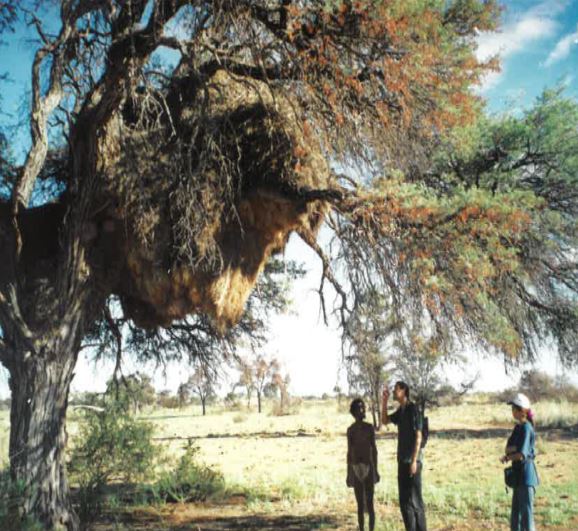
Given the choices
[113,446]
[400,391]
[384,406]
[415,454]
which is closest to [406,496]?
[415,454]

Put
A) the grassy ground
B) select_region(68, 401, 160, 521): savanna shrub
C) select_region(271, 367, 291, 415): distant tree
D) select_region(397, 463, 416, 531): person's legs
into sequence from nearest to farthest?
select_region(397, 463, 416, 531): person's legs → the grassy ground → select_region(68, 401, 160, 521): savanna shrub → select_region(271, 367, 291, 415): distant tree

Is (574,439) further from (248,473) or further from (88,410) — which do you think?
(88,410)

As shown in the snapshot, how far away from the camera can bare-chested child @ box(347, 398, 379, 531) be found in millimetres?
6363

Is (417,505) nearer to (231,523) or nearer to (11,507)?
(231,523)

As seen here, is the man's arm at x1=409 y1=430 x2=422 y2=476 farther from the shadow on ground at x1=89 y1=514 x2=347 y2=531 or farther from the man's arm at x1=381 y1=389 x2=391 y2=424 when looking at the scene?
the shadow on ground at x1=89 y1=514 x2=347 y2=531

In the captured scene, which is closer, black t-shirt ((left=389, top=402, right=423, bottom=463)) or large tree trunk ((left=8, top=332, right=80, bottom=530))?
black t-shirt ((left=389, top=402, right=423, bottom=463))

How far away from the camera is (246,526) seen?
25.1 feet

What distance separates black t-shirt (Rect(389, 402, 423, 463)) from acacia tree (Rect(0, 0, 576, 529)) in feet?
4.31

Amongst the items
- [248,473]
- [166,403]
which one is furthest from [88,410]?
[166,403]

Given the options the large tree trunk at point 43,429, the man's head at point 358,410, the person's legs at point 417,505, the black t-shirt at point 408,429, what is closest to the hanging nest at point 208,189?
the large tree trunk at point 43,429

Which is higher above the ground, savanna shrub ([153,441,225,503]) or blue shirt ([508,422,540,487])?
blue shirt ([508,422,540,487])

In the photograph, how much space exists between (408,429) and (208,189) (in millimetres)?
3845

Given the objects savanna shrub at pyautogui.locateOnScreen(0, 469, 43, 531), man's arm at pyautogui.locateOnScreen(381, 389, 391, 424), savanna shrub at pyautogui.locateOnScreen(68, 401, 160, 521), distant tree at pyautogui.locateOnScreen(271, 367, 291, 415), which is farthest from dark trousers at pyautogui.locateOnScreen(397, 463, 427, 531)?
distant tree at pyautogui.locateOnScreen(271, 367, 291, 415)

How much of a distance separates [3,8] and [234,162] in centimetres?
367
